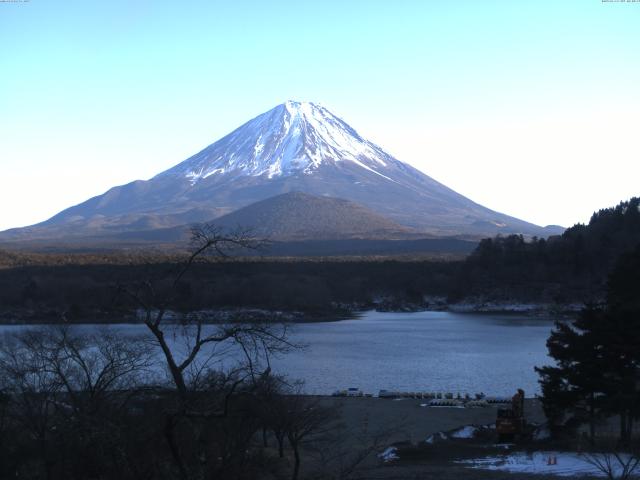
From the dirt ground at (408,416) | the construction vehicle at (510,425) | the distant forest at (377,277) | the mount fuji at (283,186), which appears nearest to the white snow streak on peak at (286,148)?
the mount fuji at (283,186)

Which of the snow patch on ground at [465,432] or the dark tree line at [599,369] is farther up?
the dark tree line at [599,369]

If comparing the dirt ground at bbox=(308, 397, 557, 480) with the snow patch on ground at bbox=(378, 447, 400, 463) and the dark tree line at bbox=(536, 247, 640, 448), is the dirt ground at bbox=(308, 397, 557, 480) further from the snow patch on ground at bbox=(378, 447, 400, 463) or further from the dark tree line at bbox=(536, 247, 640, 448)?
the dark tree line at bbox=(536, 247, 640, 448)

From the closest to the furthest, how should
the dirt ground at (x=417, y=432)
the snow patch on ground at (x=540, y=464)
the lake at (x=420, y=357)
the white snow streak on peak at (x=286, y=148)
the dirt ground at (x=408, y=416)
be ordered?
the snow patch on ground at (x=540, y=464), the dirt ground at (x=417, y=432), the dirt ground at (x=408, y=416), the lake at (x=420, y=357), the white snow streak on peak at (x=286, y=148)

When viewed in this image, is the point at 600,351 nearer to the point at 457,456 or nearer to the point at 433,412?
the point at 457,456

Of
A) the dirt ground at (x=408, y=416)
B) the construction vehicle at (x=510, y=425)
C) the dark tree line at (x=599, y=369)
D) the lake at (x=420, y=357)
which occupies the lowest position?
the lake at (x=420, y=357)

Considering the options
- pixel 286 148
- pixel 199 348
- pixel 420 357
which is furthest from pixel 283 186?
pixel 199 348

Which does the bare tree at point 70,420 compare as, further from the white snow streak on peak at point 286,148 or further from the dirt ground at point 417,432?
the white snow streak on peak at point 286,148
